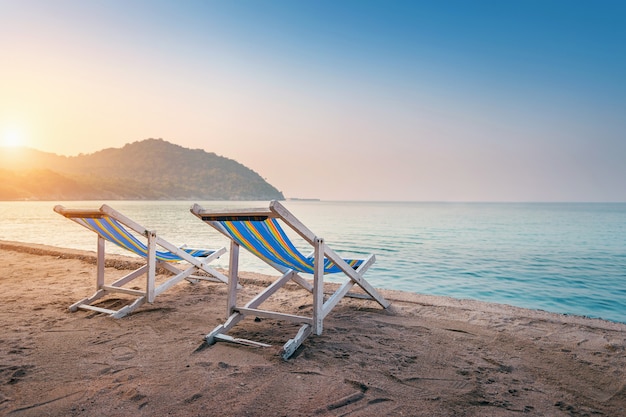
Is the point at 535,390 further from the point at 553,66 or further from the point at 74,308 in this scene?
the point at 553,66

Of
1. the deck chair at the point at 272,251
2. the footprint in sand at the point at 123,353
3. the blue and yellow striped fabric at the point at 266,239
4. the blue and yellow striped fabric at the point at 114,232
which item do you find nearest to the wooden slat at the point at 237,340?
the deck chair at the point at 272,251

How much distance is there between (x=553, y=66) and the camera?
32.9 meters

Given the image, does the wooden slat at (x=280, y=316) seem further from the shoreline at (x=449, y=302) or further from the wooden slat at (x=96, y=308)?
the shoreline at (x=449, y=302)

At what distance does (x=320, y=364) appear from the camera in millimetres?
2713

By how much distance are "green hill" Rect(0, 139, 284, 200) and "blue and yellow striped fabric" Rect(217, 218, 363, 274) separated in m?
114

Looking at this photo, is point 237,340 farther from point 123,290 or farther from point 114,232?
point 114,232

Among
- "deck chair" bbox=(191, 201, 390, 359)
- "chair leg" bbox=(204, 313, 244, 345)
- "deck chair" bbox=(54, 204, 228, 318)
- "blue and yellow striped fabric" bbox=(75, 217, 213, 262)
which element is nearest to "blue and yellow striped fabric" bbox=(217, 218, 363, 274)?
"deck chair" bbox=(191, 201, 390, 359)

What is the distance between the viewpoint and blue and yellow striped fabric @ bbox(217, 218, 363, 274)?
3064 mm

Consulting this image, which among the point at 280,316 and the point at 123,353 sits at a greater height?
the point at 280,316

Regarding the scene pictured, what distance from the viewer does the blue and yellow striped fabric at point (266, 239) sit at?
3.06 m

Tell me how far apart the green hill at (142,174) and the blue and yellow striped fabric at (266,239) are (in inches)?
4488

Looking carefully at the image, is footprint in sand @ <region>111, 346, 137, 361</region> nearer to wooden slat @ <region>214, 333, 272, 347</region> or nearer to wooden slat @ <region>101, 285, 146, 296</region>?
wooden slat @ <region>214, 333, 272, 347</region>

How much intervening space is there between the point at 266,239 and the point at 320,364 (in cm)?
103

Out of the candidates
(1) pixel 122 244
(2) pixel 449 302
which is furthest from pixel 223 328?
(2) pixel 449 302
